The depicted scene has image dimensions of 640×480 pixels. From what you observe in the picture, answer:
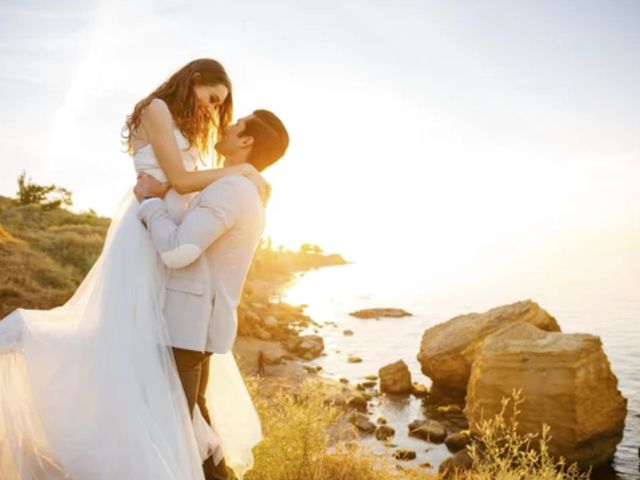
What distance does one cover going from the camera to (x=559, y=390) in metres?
12.2

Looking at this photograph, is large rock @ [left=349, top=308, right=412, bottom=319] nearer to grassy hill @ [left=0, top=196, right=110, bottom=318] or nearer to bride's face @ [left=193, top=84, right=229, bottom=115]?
grassy hill @ [left=0, top=196, right=110, bottom=318]

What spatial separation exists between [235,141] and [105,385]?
1.59m

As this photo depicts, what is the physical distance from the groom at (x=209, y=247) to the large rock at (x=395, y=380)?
16.9 metres

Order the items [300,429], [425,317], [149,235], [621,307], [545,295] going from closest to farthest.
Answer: [149,235] < [300,429] < [425,317] < [621,307] < [545,295]

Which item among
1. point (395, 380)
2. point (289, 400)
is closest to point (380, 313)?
point (395, 380)

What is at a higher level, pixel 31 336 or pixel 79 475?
pixel 31 336

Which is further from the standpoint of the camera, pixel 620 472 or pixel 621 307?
pixel 621 307

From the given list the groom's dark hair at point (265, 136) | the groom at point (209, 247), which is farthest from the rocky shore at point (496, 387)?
the groom's dark hair at point (265, 136)

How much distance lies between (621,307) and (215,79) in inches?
2099

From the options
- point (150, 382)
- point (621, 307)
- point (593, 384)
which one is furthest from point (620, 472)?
point (621, 307)

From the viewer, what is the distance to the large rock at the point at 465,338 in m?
17.9

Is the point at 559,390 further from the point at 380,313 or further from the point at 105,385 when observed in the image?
the point at 380,313

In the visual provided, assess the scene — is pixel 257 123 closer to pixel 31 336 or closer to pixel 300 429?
pixel 31 336

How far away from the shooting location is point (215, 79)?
3250 millimetres
